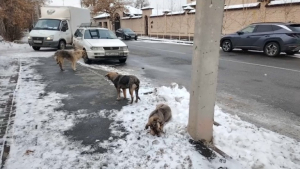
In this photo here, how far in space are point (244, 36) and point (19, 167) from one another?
45.6 feet

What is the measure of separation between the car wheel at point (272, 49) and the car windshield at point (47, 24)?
13651 mm

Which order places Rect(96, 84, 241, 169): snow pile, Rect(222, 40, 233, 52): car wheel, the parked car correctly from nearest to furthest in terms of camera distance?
Rect(96, 84, 241, 169): snow pile
Rect(222, 40, 233, 52): car wheel
the parked car

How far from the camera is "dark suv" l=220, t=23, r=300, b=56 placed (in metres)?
11.7

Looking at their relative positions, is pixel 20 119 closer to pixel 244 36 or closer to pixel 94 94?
pixel 94 94

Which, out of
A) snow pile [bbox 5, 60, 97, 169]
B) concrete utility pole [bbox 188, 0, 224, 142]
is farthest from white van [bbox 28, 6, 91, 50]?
concrete utility pole [bbox 188, 0, 224, 142]

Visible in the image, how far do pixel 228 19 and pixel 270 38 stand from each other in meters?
10.8

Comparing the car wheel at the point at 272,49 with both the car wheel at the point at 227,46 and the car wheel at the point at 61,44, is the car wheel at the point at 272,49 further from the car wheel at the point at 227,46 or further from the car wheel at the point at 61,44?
the car wheel at the point at 61,44

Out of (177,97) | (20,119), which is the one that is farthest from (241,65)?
(20,119)

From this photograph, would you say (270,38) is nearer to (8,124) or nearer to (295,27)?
(295,27)

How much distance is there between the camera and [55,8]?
57.0ft

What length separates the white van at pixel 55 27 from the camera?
15156mm

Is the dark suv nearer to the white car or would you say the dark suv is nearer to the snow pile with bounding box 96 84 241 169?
the white car

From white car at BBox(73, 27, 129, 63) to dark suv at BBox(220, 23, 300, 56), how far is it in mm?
7567

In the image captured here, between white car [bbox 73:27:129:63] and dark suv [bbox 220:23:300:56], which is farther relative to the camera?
dark suv [bbox 220:23:300:56]
